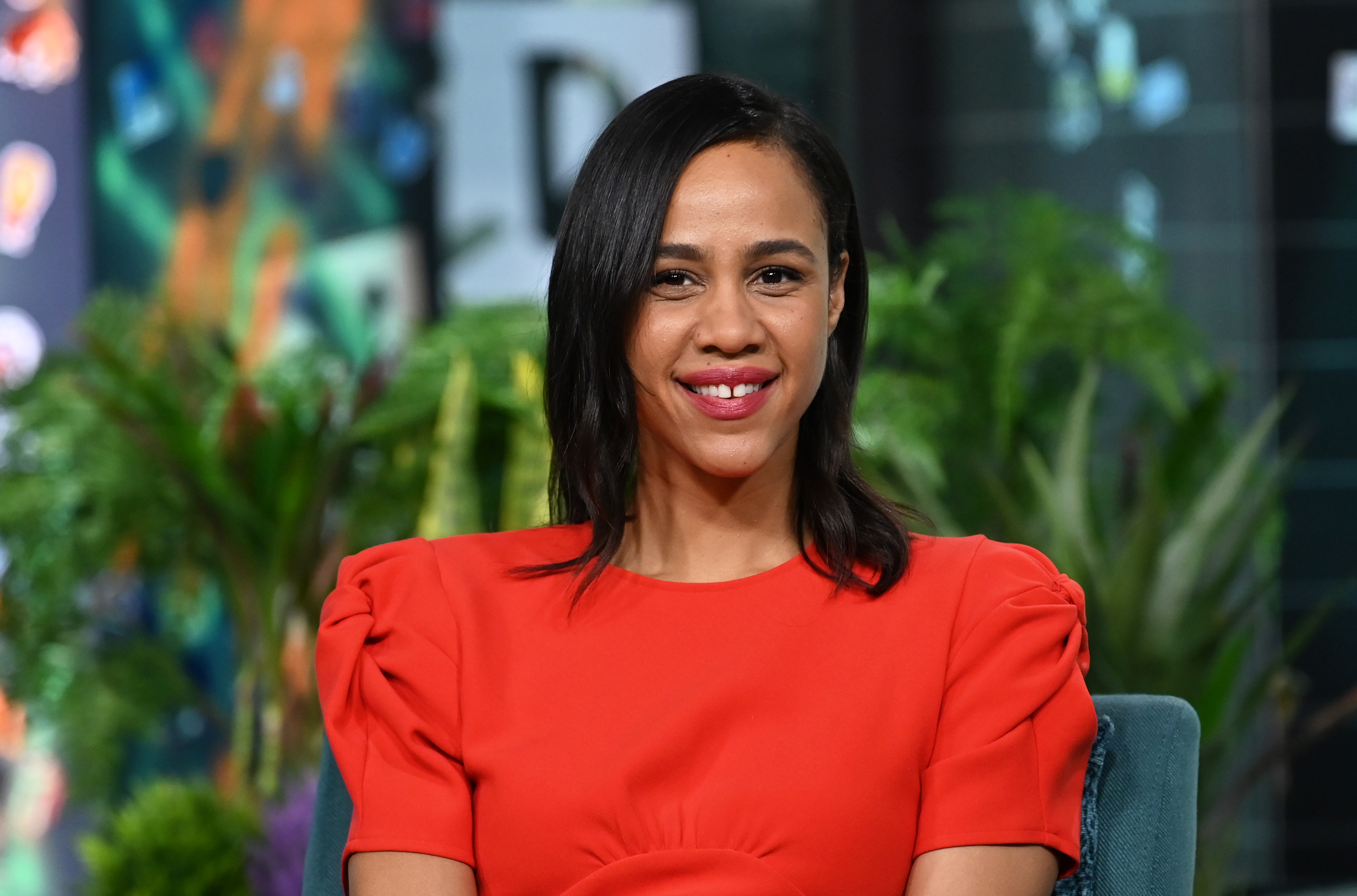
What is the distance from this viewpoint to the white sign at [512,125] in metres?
4.18

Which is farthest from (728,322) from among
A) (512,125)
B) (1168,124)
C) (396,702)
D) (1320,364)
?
(1320,364)

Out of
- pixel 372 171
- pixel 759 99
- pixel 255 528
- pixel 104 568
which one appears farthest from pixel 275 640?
pixel 759 99

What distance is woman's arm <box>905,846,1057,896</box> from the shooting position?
4.42 ft

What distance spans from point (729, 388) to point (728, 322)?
7 centimetres

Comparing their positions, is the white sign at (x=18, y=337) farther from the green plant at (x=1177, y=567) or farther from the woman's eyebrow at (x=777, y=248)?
the woman's eyebrow at (x=777, y=248)

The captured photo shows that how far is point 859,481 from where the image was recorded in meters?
1.64

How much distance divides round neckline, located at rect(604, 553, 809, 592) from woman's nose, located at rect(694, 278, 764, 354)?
9.6 inches

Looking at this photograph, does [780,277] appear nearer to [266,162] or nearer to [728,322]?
[728,322]

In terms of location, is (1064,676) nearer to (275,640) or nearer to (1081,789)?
(1081,789)

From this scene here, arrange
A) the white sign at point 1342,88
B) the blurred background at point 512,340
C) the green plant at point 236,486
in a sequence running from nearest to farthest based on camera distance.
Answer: the blurred background at point 512,340 < the green plant at point 236,486 < the white sign at point 1342,88

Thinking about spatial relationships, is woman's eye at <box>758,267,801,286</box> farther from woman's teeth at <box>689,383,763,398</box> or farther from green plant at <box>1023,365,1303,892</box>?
green plant at <box>1023,365,1303,892</box>

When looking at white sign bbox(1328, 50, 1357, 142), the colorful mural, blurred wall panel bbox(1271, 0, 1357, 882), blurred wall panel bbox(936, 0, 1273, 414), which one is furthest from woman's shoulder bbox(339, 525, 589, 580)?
white sign bbox(1328, 50, 1357, 142)

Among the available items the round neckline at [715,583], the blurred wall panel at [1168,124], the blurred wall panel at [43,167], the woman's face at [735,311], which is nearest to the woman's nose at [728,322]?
the woman's face at [735,311]

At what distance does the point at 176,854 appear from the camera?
8.01ft
